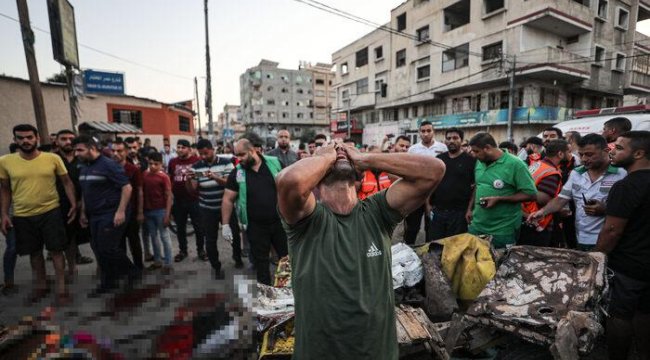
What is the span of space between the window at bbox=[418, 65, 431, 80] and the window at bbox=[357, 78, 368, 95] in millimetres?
8467

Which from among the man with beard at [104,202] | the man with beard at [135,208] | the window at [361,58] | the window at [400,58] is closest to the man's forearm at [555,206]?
the man with beard at [104,202]

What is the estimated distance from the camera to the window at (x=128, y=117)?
78.4 feet

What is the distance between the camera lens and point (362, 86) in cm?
3800

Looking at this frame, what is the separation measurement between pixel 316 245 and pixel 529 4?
88.0 feet

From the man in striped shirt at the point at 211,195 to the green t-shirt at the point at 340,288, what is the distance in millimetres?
3636

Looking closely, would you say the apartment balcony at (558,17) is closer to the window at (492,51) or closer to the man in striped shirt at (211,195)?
the window at (492,51)

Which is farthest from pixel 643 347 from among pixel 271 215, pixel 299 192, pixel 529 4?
pixel 529 4

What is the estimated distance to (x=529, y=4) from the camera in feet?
70.0

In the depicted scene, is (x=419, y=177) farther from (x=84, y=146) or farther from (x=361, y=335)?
(x=84, y=146)

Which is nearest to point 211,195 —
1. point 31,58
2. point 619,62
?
point 31,58

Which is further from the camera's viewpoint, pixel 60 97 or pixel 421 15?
pixel 421 15

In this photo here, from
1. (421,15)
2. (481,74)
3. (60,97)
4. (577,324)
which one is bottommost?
(577,324)

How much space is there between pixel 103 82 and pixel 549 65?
24.4 metres

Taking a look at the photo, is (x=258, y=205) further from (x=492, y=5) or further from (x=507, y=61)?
(x=492, y=5)
